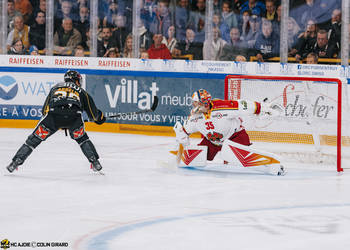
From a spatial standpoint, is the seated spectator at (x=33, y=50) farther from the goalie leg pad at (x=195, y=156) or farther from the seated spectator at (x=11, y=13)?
the goalie leg pad at (x=195, y=156)

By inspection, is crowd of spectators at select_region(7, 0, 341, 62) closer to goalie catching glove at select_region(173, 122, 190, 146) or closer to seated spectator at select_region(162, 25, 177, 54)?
seated spectator at select_region(162, 25, 177, 54)

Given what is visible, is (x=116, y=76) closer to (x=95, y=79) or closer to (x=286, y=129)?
(x=95, y=79)

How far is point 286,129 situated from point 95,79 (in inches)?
151

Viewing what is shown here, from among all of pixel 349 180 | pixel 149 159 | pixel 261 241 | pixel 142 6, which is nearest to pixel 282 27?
pixel 142 6

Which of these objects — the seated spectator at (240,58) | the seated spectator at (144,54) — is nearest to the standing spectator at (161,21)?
the seated spectator at (144,54)

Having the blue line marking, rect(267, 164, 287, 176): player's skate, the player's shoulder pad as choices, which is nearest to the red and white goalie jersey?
the player's shoulder pad

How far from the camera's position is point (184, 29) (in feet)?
38.4

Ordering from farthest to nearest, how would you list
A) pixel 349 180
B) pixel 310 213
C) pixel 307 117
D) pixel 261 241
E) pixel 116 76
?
pixel 116 76 → pixel 307 117 → pixel 349 180 → pixel 310 213 → pixel 261 241

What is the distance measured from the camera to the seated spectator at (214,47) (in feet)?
37.2

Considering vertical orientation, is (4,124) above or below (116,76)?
below

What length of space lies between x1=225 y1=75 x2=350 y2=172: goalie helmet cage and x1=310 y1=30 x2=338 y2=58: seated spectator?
160 centimetres

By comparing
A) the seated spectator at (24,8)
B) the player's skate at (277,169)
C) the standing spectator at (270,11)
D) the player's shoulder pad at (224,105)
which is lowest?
the player's skate at (277,169)

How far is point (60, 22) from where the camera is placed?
40.4 ft

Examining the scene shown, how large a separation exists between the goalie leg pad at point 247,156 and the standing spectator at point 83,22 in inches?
199
